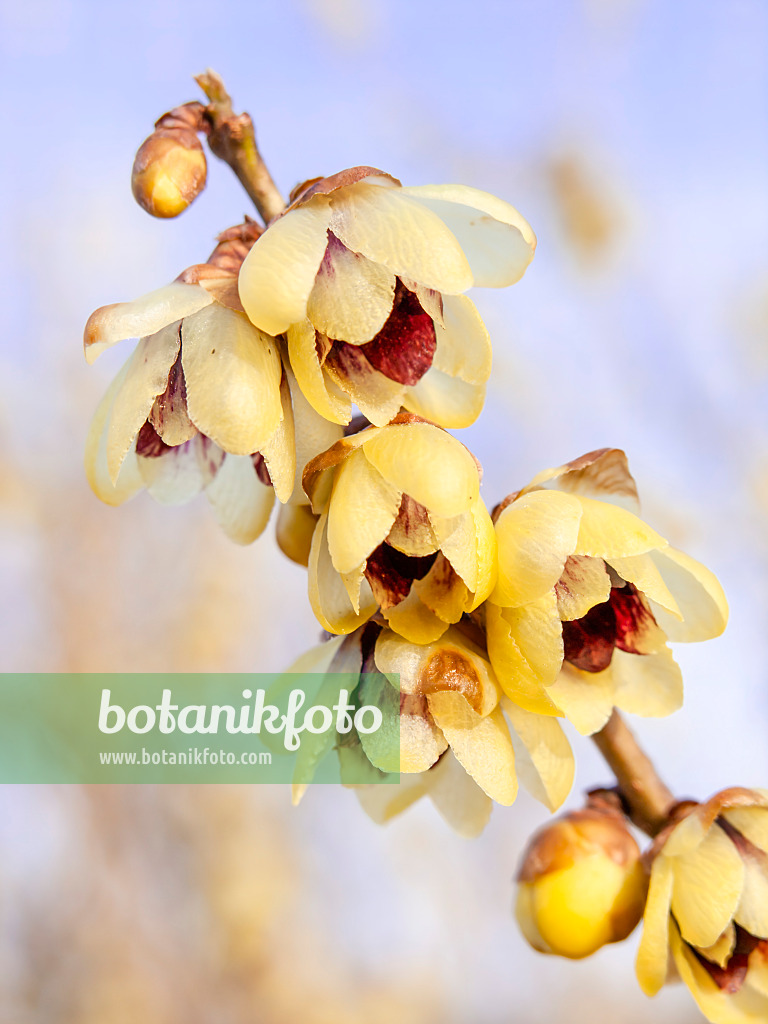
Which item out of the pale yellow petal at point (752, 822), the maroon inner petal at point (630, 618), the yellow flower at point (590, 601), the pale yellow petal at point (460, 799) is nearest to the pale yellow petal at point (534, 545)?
the yellow flower at point (590, 601)

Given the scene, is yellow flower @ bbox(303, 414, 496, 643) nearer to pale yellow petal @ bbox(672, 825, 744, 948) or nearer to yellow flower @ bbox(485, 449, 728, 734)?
yellow flower @ bbox(485, 449, 728, 734)

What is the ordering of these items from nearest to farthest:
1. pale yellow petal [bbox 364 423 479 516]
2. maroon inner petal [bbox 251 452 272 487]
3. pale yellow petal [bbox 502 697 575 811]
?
pale yellow petal [bbox 364 423 479 516] → pale yellow petal [bbox 502 697 575 811] → maroon inner petal [bbox 251 452 272 487]

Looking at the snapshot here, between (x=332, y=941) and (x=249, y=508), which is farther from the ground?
(x=249, y=508)

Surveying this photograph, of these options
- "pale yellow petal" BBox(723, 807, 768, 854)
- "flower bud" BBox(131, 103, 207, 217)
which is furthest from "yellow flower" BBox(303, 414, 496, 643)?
"pale yellow petal" BBox(723, 807, 768, 854)

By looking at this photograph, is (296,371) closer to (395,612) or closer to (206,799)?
(395,612)

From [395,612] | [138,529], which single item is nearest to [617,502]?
[395,612]

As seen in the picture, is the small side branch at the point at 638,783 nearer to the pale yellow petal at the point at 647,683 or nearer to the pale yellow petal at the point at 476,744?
the pale yellow petal at the point at 647,683

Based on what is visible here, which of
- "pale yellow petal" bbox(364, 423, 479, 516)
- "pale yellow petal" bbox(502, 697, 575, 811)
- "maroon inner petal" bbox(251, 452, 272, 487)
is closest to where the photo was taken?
"pale yellow petal" bbox(364, 423, 479, 516)
